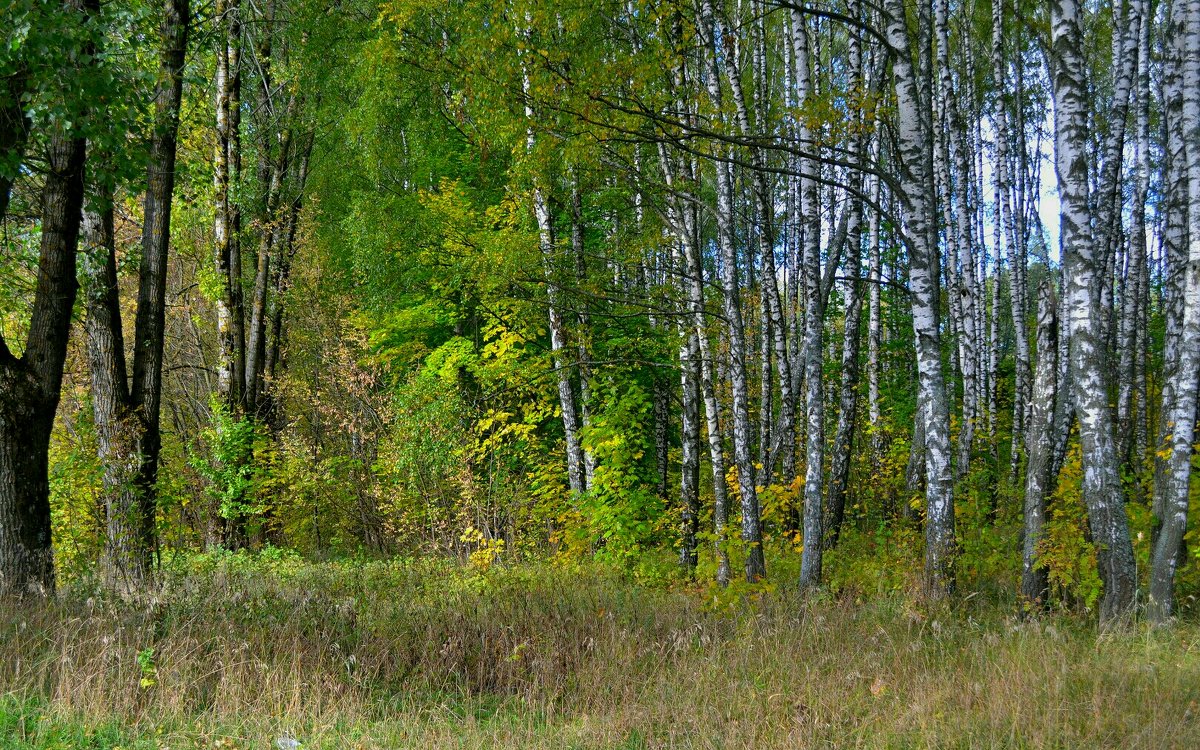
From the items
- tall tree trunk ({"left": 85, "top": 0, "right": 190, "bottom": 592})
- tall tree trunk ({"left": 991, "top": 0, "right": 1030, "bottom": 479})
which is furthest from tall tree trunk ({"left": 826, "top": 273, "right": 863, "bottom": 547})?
tall tree trunk ({"left": 85, "top": 0, "right": 190, "bottom": 592})

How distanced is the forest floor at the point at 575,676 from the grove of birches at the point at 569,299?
1242mm

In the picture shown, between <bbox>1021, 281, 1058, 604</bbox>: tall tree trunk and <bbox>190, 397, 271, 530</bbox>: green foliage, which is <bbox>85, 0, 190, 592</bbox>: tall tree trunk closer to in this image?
<bbox>190, 397, 271, 530</bbox>: green foliage

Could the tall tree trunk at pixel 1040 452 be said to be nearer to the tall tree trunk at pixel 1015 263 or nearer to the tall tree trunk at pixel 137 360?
the tall tree trunk at pixel 1015 263

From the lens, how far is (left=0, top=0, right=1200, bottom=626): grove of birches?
22.5 ft

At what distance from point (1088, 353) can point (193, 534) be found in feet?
52.8

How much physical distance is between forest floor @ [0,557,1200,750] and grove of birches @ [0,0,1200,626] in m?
1.24

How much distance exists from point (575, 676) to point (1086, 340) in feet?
15.4

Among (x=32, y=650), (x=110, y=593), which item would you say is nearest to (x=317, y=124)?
(x=110, y=593)

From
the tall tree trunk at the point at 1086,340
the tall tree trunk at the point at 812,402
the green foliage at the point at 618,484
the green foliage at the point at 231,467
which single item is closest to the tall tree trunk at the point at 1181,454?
the tall tree trunk at the point at 1086,340

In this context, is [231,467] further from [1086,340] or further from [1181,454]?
[1181,454]

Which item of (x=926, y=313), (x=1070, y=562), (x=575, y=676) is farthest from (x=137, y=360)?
(x=1070, y=562)

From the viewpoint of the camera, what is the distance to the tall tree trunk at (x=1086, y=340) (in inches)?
243

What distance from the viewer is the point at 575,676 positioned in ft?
18.8

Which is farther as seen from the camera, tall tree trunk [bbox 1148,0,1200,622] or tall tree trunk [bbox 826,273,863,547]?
tall tree trunk [bbox 826,273,863,547]
